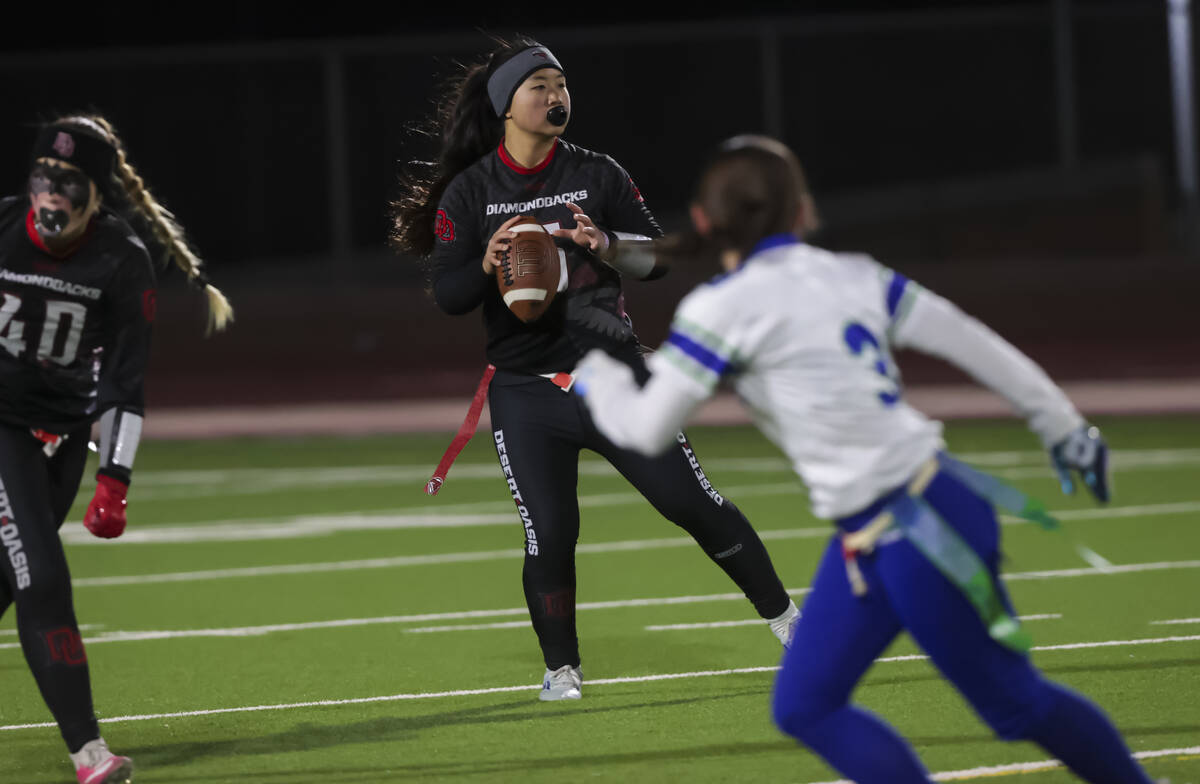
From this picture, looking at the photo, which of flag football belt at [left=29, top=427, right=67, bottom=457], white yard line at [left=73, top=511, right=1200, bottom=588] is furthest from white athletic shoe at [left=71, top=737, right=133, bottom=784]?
white yard line at [left=73, top=511, right=1200, bottom=588]

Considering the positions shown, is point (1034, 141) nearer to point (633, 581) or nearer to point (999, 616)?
point (633, 581)

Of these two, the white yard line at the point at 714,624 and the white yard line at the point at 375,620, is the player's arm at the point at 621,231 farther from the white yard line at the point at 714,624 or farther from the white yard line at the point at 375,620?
the white yard line at the point at 375,620

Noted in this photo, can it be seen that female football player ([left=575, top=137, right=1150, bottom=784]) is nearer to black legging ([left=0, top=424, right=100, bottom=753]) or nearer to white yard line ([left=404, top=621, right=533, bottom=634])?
black legging ([left=0, top=424, right=100, bottom=753])

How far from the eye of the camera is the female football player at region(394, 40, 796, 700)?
6.05m

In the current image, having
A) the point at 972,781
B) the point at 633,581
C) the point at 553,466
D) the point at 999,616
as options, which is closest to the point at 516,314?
the point at 553,466

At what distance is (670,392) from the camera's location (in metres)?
3.91

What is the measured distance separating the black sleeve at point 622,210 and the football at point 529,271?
13.4 inches

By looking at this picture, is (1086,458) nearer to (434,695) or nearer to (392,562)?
(434,695)

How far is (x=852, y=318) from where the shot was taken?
3.90 meters

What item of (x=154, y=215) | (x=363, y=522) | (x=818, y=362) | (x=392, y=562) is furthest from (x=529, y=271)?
(x=363, y=522)

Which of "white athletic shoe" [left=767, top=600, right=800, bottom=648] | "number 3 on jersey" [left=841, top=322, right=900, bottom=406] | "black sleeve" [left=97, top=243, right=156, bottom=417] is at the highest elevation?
"black sleeve" [left=97, top=243, right=156, bottom=417]

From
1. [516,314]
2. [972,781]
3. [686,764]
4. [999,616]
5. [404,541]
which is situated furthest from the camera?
[404,541]

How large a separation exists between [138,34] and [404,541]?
54.9ft

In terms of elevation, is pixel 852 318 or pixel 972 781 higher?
pixel 852 318
